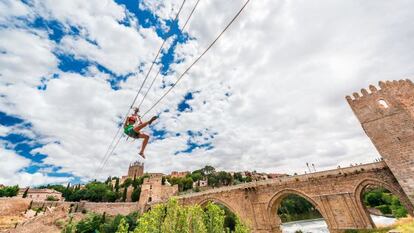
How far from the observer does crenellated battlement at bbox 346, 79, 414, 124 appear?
11798mm

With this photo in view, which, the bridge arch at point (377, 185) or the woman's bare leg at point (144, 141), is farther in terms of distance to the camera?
the bridge arch at point (377, 185)

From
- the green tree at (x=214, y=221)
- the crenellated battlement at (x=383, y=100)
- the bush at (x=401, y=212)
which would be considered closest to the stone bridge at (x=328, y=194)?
the crenellated battlement at (x=383, y=100)

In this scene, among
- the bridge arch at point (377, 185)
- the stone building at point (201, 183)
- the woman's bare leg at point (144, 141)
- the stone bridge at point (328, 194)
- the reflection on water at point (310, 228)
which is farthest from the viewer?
the stone building at point (201, 183)

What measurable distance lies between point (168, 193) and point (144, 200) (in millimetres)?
5520

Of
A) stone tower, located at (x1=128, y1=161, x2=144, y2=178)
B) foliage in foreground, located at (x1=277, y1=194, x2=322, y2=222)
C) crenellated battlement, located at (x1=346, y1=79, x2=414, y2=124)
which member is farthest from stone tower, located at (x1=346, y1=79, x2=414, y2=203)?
stone tower, located at (x1=128, y1=161, x2=144, y2=178)

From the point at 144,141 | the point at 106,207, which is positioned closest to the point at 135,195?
the point at 106,207

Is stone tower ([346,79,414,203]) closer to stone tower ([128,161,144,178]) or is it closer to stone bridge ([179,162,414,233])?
stone bridge ([179,162,414,233])

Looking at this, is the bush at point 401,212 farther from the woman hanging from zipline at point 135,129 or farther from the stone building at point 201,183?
the stone building at point 201,183

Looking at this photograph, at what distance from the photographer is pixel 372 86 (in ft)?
42.4

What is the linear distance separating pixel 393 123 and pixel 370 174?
394 cm

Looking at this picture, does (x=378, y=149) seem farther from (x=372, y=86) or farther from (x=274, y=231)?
(x=274, y=231)

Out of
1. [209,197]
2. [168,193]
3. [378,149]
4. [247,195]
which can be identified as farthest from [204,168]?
[378,149]

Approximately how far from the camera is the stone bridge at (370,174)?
11.1m

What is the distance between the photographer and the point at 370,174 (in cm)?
1312
